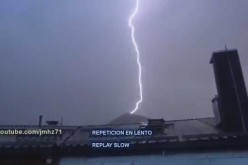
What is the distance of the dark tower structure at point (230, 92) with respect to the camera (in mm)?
13849

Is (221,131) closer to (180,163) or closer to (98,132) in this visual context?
(180,163)

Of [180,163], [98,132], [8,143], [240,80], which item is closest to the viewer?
[180,163]

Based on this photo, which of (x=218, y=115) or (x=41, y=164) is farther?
(x=218, y=115)

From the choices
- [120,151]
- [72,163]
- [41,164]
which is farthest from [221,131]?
[41,164]

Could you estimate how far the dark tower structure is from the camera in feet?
45.4

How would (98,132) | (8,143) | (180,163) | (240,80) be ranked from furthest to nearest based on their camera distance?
(240,80) < (98,132) < (8,143) < (180,163)

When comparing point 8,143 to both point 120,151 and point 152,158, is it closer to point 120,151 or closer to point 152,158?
point 120,151

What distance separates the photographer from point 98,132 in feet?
46.4

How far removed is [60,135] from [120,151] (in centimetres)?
367

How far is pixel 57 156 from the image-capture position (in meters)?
12.5

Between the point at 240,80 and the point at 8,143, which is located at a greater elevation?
the point at 240,80

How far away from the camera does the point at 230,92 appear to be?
14.6 metres

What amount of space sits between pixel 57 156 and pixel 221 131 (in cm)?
701

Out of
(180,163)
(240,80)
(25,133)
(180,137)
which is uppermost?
(240,80)
